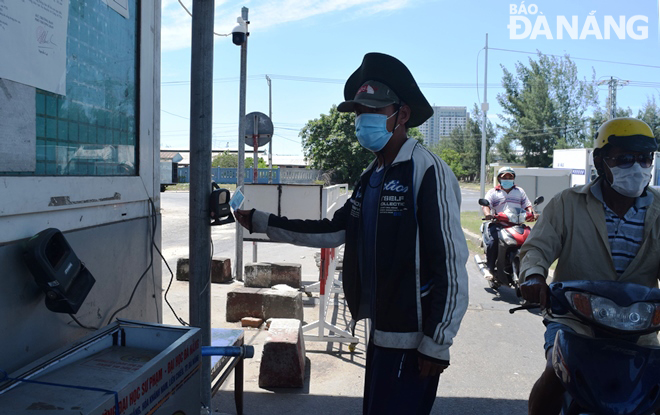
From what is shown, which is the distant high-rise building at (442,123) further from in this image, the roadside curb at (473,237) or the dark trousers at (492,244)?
the dark trousers at (492,244)

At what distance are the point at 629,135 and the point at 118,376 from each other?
2.53 meters

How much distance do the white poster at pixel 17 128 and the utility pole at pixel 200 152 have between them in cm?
66

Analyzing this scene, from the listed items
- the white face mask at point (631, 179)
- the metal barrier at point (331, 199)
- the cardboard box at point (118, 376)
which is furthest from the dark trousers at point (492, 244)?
the cardboard box at point (118, 376)

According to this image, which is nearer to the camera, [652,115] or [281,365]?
[281,365]

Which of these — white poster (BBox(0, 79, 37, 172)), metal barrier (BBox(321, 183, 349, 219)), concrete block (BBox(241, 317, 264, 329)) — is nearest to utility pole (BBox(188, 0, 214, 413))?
white poster (BBox(0, 79, 37, 172))

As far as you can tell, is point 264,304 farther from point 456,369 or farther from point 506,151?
point 506,151

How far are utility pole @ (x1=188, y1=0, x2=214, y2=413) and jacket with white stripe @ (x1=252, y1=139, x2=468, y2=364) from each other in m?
A: 0.82

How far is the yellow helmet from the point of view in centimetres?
268

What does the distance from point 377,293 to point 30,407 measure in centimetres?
135

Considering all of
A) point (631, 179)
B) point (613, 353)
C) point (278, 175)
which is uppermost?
point (278, 175)

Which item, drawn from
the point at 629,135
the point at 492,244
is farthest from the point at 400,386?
the point at 492,244

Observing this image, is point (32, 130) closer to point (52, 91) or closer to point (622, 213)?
point (52, 91)

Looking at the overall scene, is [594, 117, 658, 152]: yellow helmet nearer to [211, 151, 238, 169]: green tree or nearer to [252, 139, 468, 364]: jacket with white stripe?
[252, 139, 468, 364]: jacket with white stripe

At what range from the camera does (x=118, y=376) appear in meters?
1.75
